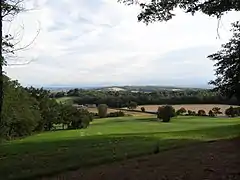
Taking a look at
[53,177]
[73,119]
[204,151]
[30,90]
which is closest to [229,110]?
[73,119]

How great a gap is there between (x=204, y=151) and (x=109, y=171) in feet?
14.0

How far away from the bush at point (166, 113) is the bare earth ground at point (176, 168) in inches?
2037

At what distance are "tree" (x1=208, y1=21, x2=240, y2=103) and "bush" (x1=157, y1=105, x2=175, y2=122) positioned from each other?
42.8 meters

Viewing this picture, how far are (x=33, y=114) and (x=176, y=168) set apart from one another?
5709 centimetres

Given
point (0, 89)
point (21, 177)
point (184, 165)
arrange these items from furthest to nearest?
1. point (0, 89)
2. point (21, 177)
3. point (184, 165)

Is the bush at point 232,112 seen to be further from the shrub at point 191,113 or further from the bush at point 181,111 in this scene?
the bush at point 181,111

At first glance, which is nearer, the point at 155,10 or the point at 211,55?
the point at 155,10

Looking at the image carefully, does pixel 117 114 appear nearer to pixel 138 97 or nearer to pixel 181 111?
pixel 138 97

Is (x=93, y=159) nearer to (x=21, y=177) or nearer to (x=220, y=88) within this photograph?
(x=21, y=177)

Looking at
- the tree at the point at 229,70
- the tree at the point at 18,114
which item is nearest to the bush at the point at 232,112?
the tree at the point at 18,114

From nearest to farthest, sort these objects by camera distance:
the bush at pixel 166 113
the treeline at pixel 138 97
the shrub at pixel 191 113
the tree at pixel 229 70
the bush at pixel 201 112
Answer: the tree at pixel 229 70
the bush at pixel 201 112
the bush at pixel 166 113
the treeline at pixel 138 97
the shrub at pixel 191 113

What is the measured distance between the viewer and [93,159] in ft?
50.7

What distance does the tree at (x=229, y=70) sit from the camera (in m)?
21.0

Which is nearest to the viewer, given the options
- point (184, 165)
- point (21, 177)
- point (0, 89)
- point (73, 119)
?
point (184, 165)
